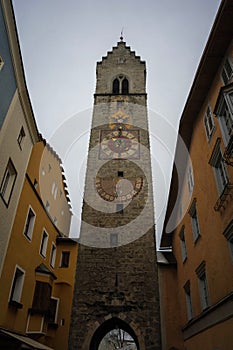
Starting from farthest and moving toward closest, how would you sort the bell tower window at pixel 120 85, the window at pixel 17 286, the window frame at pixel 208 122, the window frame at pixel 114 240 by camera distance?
the bell tower window at pixel 120 85 < the window frame at pixel 114 240 < the window at pixel 17 286 < the window frame at pixel 208 122

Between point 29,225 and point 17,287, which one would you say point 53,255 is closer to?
point 29,225

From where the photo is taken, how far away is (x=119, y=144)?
791 inches

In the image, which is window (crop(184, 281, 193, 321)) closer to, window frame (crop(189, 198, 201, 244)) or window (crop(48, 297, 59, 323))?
window frame (crop(189, 198, 201, 244))

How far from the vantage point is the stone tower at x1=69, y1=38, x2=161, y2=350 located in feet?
43.9

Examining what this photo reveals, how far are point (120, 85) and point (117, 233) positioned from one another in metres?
13.8

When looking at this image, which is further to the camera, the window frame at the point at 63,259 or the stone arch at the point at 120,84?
the stone arch at the point at 120,84

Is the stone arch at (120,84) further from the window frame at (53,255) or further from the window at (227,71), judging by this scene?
the window at (227,71)

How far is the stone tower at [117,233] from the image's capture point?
43.9ft

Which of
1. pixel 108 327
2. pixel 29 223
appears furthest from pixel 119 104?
pixel 108 327

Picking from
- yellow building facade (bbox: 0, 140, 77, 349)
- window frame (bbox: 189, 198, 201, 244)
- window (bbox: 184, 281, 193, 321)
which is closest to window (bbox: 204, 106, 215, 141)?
window frame (bbox: 189, 198, 201, 244)

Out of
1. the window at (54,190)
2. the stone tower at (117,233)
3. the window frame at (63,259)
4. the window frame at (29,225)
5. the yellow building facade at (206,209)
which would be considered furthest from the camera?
the window at (54,190)

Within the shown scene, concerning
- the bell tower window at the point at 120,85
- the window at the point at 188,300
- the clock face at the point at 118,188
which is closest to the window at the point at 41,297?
the window at the point at 188,300

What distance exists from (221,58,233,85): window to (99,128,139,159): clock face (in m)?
11.5

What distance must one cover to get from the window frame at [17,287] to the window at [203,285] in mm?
6439
